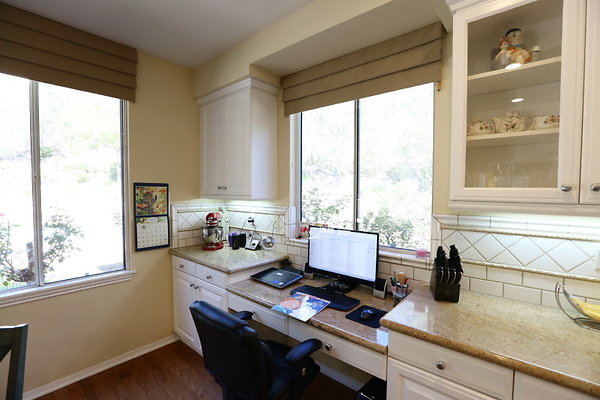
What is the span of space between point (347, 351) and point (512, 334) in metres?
0.69

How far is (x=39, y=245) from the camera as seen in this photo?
1967 mm

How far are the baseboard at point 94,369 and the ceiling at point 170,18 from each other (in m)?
2.65

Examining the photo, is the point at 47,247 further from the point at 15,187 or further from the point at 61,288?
the point at 15,187

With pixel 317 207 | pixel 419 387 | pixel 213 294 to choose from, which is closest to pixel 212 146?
pixel 317 207

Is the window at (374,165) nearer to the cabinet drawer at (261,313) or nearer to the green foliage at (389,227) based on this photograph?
the green foliage at (389,227)

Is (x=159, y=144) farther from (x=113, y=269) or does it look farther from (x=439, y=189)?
(x=439, y=189)

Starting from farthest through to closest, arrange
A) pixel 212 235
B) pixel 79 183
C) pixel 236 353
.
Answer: pixel 212 235 < pixel 79 183 < pixel 236 353

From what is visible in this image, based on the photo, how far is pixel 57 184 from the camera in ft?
6.73

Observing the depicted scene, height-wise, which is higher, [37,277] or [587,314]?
[587,314]

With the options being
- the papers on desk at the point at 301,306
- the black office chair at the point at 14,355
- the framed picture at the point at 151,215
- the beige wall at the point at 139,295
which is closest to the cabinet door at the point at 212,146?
the beige wall at the point at 139,295

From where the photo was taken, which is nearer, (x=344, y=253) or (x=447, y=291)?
(x=447, y=291)

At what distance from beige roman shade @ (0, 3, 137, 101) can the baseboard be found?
2.21 m

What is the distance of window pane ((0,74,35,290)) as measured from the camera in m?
1.84

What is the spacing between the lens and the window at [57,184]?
1.87 m
